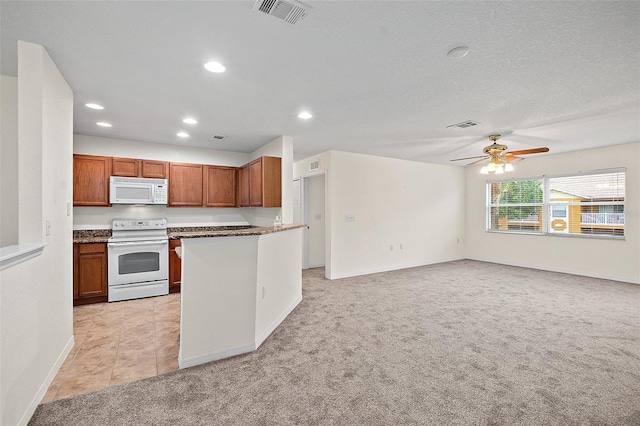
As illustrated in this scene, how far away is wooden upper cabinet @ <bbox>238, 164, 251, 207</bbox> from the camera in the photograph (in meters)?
5.08

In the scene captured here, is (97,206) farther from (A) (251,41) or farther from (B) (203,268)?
(A) (251,41)

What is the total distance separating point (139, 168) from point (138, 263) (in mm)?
1530

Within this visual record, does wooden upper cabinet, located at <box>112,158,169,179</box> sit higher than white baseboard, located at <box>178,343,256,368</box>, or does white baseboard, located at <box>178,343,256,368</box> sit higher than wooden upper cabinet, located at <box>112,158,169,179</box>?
wooden upper cabinet, located at <box>112,158,169,179</box>

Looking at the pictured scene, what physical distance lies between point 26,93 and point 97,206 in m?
2.84

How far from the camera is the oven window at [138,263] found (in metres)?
4.20

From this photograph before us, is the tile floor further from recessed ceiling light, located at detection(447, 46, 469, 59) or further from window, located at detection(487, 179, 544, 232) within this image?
window, located at detection(487, 179, 544, 232)

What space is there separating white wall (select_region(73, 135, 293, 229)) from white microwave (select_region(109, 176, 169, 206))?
13.9 inches

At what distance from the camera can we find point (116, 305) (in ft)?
13.2

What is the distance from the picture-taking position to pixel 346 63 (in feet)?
7.45

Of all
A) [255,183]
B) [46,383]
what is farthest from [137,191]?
[46,383]

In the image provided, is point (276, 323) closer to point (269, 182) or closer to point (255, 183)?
point (269, 182)

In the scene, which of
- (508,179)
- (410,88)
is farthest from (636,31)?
(508,179)

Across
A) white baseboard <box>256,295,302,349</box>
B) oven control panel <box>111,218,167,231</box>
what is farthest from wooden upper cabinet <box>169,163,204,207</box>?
white baseboard <box>256,295,302,349</box>

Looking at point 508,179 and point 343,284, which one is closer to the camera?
point 343,284
